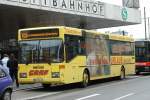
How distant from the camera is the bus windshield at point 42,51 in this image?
22094 millimetres

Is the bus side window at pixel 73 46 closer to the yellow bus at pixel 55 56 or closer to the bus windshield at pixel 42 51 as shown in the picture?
the yellow bus at pixel 55 56

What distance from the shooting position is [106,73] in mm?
27828

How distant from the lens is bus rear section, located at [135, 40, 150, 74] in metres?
37.9

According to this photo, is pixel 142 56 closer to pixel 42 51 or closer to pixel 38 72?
pixel 42 51

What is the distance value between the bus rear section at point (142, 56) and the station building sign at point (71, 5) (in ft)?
12.5

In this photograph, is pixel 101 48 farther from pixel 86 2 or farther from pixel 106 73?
pixel 86 2

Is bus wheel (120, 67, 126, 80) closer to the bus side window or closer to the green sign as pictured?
the bus side window

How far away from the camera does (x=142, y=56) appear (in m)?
38.4

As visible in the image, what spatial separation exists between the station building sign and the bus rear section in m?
3.82

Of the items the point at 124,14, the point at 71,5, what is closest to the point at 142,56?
the point at 124,14

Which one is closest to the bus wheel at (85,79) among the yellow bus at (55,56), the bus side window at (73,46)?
the yellow bus at (55,56)

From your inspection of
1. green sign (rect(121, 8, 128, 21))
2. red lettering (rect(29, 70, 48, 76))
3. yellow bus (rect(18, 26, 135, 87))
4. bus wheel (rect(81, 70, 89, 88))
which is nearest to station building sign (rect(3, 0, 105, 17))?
green sign (rect(121, 8, 128, 21))

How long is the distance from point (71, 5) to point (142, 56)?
7.75 m

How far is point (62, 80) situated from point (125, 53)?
1035cm
